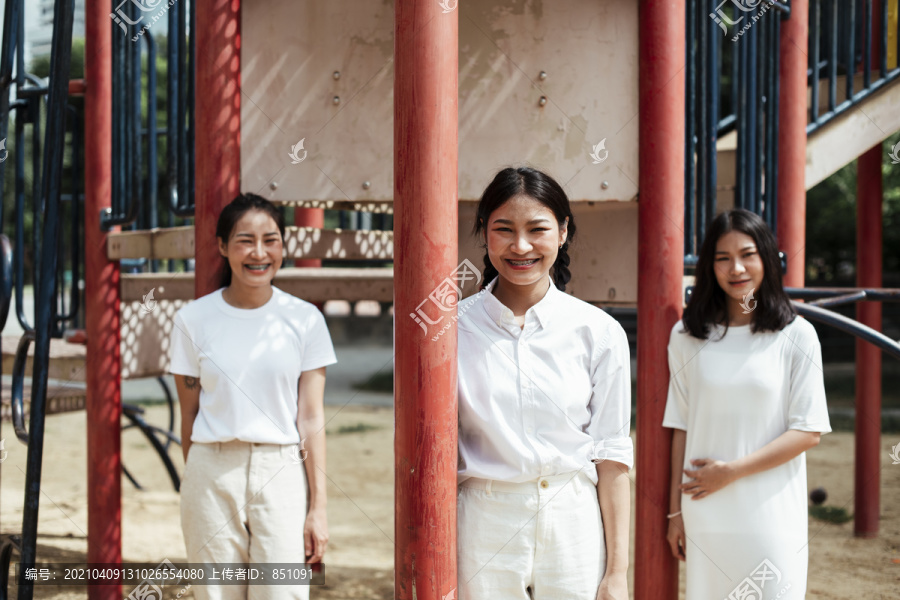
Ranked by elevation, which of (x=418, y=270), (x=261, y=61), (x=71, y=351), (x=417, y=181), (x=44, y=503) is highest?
(x=261, y=61)

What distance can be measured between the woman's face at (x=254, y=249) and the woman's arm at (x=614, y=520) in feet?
4.22

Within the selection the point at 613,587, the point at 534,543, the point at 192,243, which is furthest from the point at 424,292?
the point at 192,243

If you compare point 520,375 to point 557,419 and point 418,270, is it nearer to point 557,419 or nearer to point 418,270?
point 557,419

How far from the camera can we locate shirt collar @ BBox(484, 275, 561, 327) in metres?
2.15

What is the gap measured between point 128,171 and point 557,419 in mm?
2768

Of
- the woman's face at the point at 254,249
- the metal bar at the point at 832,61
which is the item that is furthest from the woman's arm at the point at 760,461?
the metal bar at the point at 832,61

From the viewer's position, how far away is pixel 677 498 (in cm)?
302

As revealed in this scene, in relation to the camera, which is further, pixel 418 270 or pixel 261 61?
pixel 261 61

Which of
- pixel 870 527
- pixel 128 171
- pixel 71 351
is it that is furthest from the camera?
pixel 870 527

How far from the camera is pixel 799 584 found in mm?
2775

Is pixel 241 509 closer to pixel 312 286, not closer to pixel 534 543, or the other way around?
pixel 534 543

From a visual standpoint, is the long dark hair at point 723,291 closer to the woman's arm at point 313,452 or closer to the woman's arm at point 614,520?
the woman's arm at point 614,520

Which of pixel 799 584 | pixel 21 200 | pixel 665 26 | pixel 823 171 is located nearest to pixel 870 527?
pixel 823 171

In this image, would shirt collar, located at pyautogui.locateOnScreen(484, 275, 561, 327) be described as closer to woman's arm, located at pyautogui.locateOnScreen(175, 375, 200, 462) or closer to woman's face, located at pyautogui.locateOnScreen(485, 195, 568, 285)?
woman's face, located at pyautogui.locateOnScreen(485, 195, 568, 285)
